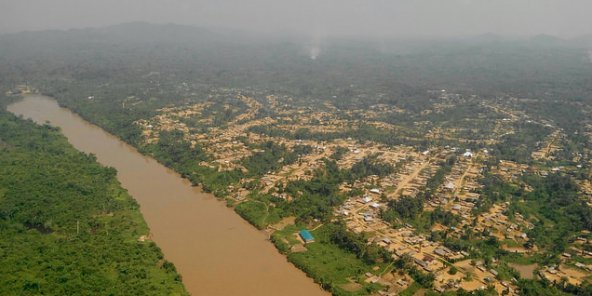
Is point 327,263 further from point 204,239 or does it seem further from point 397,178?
point 397,178

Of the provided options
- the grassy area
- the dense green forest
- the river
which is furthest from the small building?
the dense green forest

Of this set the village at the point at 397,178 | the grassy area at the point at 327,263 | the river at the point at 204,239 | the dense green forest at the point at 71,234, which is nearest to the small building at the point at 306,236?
the village at the point at 397,178

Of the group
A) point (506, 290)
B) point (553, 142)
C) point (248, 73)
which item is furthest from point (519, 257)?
point (248, 73)

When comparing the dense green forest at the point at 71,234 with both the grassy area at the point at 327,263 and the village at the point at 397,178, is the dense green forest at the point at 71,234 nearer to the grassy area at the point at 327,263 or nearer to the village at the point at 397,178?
the grassy area at the point at 327,263

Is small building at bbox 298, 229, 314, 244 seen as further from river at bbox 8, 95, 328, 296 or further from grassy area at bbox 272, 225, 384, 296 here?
river at bbox 8, 95, 328, 296

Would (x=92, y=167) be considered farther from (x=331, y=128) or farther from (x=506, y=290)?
(x=506, y=290)

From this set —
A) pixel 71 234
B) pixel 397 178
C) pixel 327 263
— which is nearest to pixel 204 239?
pixel 71 234
